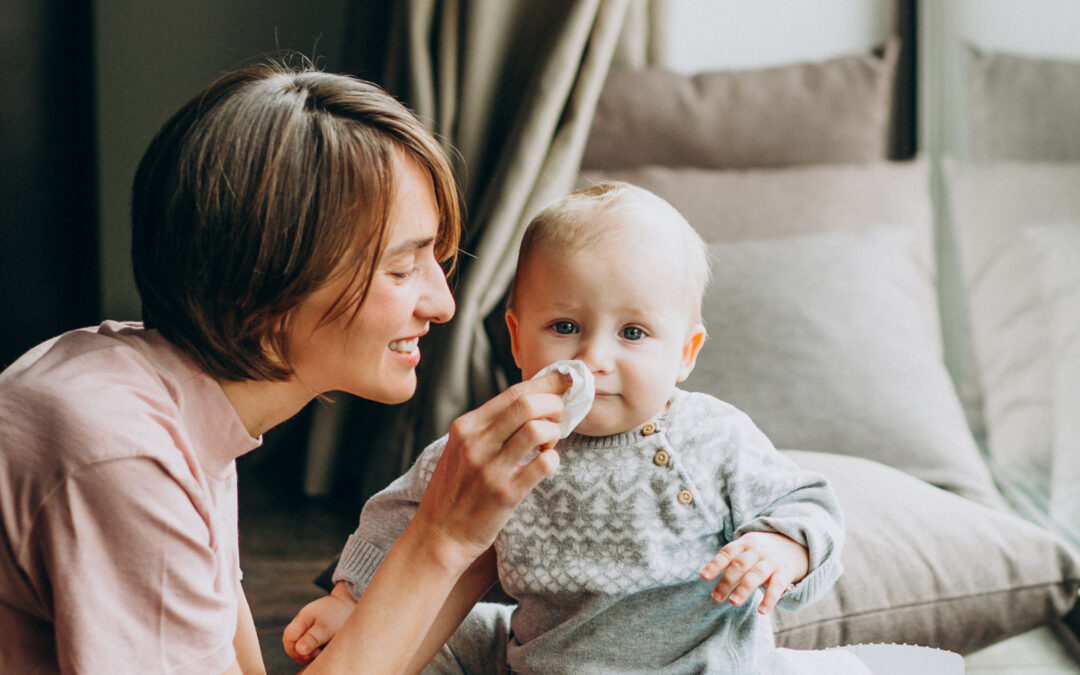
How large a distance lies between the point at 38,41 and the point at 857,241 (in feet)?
7.72

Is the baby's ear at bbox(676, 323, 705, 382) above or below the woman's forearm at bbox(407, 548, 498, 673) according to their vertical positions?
above

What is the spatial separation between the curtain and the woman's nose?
1.09 m

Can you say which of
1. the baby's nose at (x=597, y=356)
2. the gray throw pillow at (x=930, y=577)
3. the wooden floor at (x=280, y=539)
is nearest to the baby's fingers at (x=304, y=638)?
the baby's nose at (x=597, y=356)

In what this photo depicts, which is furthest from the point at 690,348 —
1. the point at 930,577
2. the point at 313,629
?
the point at 930,577

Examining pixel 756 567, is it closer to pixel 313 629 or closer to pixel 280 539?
pixel 313 629

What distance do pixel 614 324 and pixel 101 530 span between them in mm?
518

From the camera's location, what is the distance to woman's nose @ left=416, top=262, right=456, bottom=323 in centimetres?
105

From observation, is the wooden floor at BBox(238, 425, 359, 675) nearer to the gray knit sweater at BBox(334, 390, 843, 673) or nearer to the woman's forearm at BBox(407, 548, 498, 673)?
the woman's forearm at BBox(407, 548, 498, 673)

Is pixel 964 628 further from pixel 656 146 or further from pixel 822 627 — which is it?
pixel 656 146

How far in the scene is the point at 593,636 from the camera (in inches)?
42.1

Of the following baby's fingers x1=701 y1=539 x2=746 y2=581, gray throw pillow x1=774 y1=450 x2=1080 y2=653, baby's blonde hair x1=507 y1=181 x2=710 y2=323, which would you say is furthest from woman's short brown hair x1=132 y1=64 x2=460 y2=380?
gray throw pillow x1=774 y1=450 x2=1080 y2=653

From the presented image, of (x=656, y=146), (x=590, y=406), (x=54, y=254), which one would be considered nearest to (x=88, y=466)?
(x=590, y=406)

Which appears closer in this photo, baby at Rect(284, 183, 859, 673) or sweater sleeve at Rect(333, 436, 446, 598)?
baby at Rect(284, 183, 859, 673)

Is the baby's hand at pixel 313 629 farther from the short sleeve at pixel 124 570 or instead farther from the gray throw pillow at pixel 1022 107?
the gray throw pillow at pixel 1022 107
